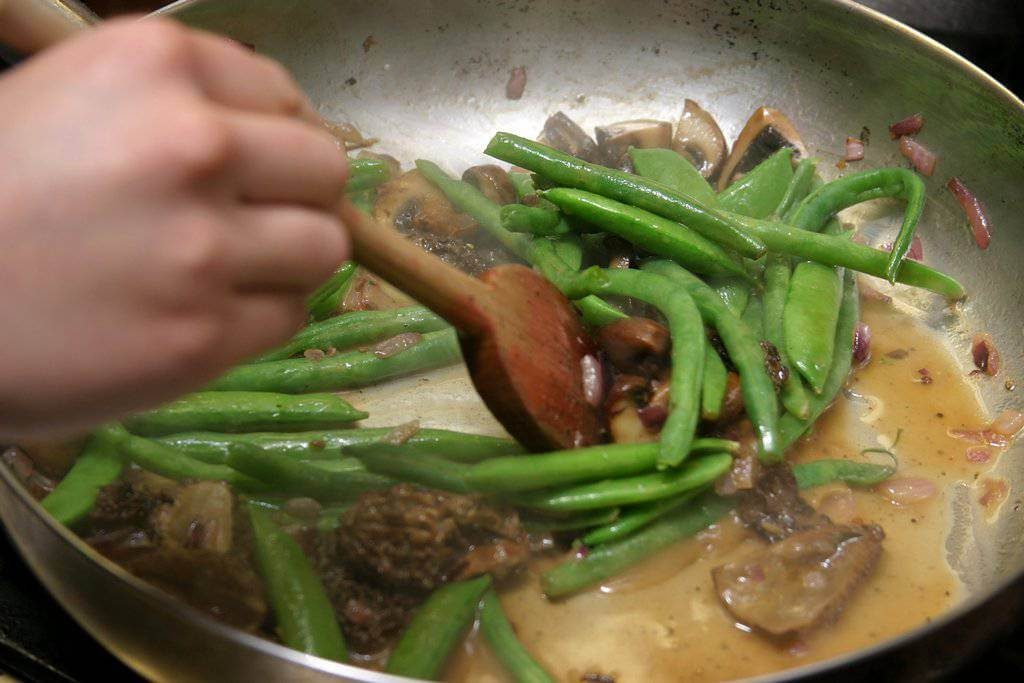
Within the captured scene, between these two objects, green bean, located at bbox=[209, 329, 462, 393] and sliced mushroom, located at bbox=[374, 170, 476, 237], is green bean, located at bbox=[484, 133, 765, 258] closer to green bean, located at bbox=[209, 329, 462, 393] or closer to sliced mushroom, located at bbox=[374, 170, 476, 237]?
sliced mushroom, located at bbox=[374, 170, 476, 237]

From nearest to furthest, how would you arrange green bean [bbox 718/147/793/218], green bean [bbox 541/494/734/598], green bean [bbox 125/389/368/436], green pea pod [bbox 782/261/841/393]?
green bean [bbox 541/494/734/598]
green bean [bbox 125/389/368/436]
green pea pod [bbox 782/261/841/393]
green bean [bbox 718/147/793/218]

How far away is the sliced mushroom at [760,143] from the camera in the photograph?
12.6 feet

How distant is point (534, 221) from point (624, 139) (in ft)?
2.74

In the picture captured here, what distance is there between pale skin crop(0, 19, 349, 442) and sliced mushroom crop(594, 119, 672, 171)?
103 inches

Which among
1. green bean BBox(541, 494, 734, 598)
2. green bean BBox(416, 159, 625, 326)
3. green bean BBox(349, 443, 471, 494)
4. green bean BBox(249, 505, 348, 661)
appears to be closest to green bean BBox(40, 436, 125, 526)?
green bean BBox(249, 505, 348, 661)

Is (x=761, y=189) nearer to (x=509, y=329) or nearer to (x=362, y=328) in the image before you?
(x=509, y=329)

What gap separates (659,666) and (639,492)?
1.59 feet

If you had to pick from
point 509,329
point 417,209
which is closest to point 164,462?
point 509,329

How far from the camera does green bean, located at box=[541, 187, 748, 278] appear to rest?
313 cm

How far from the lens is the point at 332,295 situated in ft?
11.0

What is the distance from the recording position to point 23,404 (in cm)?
129

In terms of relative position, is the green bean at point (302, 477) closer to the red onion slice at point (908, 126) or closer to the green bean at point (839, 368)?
the green bean at point (839, 368)

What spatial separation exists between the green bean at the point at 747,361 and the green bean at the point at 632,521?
0.90 feet

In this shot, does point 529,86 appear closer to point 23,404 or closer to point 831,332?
point 831,332
